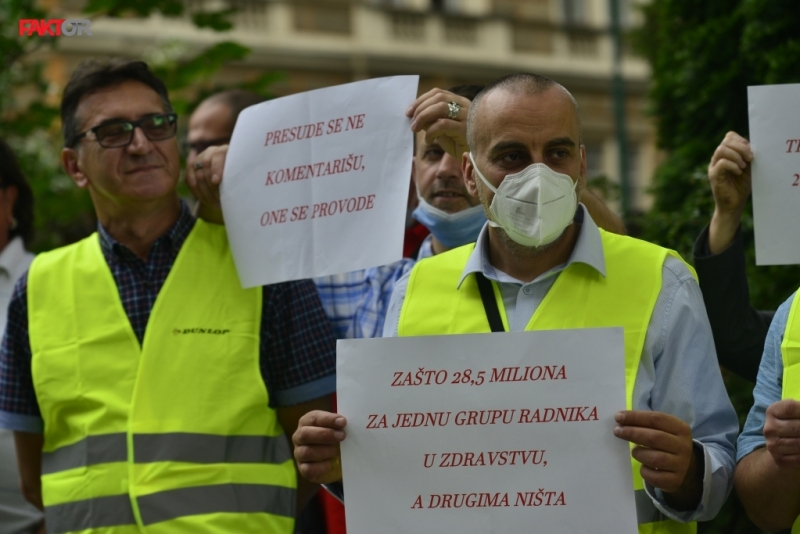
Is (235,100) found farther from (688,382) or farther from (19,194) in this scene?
(688,382)

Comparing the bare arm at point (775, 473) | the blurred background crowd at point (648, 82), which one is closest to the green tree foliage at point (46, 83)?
the blurred background crowd at point (648, 82)

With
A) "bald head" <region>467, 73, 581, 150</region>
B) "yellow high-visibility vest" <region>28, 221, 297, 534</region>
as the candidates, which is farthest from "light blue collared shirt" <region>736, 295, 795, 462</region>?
"yellow high-visibility vest" <region>28, 221, 297, 534</region>

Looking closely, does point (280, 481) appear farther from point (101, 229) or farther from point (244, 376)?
point (101, 229)

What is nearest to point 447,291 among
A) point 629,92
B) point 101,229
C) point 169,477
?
point 169,477

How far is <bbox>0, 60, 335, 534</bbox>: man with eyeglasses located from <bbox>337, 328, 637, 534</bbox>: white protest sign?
75 cm

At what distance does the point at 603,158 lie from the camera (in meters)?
26.9

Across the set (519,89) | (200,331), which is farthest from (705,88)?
(200,331)

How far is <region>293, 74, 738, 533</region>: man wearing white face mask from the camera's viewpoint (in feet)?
8.54

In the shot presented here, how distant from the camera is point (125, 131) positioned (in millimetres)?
3605

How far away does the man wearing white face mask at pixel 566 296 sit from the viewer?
2.60 meters

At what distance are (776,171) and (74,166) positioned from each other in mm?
2145

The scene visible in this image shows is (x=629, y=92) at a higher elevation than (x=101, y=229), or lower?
higher

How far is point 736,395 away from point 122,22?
55.8 feet

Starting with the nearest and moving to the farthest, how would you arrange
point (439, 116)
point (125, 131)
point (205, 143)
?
point (439, 116) → point (125, 131) → point (205, 143)
